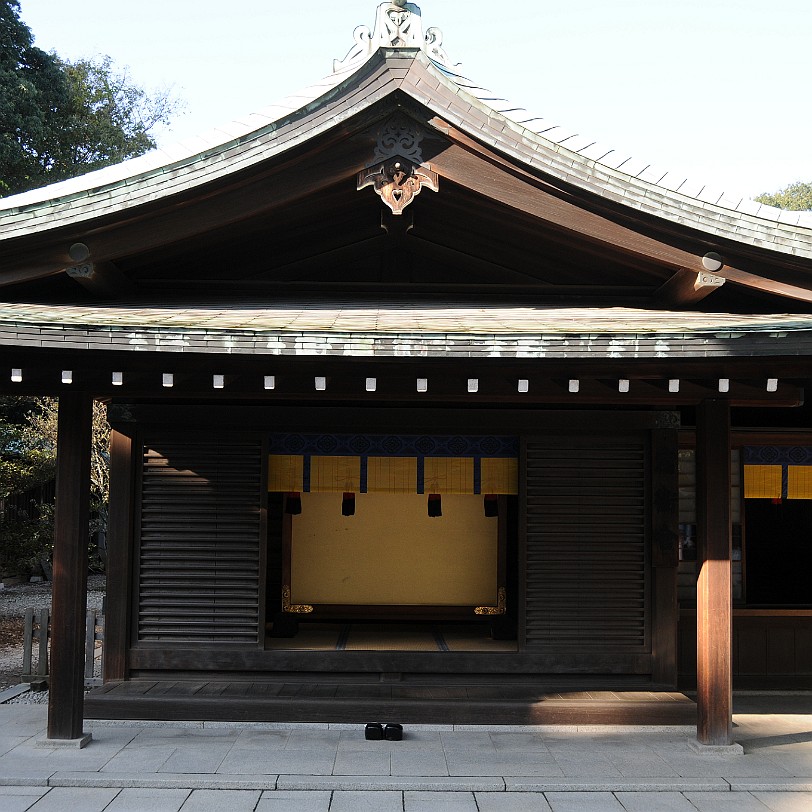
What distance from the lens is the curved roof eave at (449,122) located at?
6953 millimetres

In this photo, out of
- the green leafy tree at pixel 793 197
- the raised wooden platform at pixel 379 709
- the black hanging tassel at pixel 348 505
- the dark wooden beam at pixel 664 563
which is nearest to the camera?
the raised wooden platform at pixel 379 709

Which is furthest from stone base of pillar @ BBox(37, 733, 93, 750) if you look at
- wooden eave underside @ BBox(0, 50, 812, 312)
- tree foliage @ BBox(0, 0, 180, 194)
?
tree foliage @ BBox(0, 0, 180, 194)

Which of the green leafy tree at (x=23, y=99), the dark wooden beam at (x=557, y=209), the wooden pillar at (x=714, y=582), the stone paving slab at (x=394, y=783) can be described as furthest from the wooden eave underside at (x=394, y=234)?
the green leafy tree at (x=23, y=99)

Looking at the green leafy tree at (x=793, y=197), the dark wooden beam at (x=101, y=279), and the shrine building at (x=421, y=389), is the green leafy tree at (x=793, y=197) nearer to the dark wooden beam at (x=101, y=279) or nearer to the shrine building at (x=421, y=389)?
the shrine building at (x=421, y=389)

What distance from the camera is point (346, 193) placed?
7.61 metres

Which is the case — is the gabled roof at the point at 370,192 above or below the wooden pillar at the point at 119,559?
above

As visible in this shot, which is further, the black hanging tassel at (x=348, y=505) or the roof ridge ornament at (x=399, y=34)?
the black hanging tassel at (x=348, y=505)

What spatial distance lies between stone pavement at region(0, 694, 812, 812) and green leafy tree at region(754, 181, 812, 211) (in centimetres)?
4447

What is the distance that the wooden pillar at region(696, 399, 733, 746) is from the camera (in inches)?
286

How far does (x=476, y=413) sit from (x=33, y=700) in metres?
5.84

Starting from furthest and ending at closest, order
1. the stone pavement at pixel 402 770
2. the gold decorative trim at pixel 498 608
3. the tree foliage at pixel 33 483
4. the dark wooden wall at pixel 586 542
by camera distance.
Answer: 1. the tree foliage at pixel 33 483
2. the gold decorative trim at pixel 498 608
3. the dark wooden wall at pixel 586 542
4. the stone pavement at pixel 402 770

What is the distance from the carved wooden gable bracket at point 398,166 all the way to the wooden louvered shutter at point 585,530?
329 cm

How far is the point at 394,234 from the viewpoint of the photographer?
820cm

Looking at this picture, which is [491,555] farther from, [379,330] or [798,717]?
[379,330]
